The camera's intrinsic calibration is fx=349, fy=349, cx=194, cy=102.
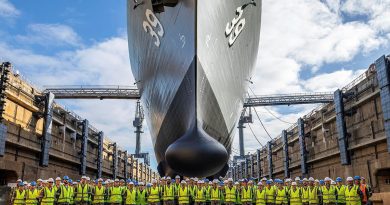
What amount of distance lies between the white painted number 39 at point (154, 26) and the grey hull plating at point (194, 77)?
0.10 m

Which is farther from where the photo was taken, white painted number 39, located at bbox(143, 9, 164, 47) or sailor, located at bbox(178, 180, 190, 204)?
white painted number 39, located at bbox(143, 9, 164, 47)

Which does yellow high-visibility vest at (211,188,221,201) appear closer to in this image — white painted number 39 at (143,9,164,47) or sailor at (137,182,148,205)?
sailor at (137,182,148,205)

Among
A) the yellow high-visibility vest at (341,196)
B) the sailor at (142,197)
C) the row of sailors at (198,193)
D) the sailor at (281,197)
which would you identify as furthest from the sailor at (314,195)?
the sailor at (142,197)

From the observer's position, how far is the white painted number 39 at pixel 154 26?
10.4m

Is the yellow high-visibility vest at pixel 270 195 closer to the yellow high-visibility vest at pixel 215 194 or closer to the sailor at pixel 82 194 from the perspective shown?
the yellow high-visibility vest at pixel 215 194

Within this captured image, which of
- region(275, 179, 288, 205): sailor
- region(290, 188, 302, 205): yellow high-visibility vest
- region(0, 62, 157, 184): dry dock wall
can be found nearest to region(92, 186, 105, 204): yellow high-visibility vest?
region(0, 62, 157, 184): dry dock wall

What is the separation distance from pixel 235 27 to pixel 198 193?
519cm

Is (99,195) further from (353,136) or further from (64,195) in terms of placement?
(353,136)

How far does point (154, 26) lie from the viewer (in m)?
10.7

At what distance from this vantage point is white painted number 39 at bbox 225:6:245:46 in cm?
1050

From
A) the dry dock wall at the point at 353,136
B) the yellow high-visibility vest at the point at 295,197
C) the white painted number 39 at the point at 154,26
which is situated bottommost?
the yellow high-visibility vest at the point at 295,197

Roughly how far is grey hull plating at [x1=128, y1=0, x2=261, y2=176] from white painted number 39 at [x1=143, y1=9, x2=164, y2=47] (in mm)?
104

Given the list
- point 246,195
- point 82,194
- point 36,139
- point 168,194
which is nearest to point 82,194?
point 82,194

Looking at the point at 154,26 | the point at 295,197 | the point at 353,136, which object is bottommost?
the point at 295,197
